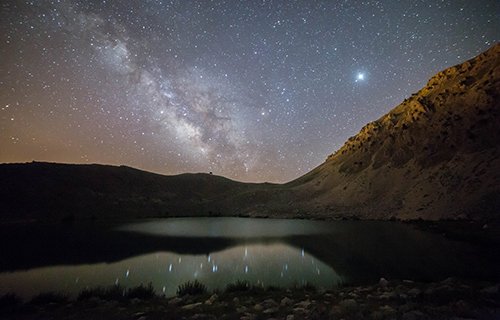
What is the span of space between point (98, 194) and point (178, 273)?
262 feet

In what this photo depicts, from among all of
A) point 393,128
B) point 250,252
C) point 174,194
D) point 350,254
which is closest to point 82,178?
point 174,194

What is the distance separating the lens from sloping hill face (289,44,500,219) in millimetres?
47906

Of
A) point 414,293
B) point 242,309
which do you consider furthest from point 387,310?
point 242,309

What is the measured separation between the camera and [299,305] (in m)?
10.3

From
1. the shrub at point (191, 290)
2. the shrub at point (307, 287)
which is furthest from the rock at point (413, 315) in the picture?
the shrub at point (191, 290)

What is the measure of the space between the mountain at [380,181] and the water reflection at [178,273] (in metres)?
32.8

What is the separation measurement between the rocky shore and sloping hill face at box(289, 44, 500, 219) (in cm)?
3643

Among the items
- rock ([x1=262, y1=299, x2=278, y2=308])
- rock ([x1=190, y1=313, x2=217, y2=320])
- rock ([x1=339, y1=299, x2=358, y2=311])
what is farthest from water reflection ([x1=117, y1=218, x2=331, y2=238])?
rock ([x1=190, y1=313, x2=217, y2=320])

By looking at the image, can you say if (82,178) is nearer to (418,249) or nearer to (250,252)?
(250,252)

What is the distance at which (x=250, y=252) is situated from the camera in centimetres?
2628

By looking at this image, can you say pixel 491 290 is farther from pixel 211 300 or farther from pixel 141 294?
pixel 141 294

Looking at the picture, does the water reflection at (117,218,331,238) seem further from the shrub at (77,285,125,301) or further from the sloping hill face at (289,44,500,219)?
the shrub at (77,285,125,301)

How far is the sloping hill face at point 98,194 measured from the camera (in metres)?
69.0

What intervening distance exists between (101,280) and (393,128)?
94.4 metres
